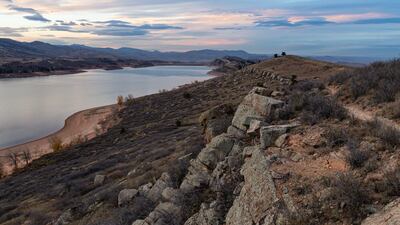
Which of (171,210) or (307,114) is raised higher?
(307,114)

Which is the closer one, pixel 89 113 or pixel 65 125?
pixel 65 125

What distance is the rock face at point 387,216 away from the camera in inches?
171

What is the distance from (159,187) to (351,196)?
5.60m

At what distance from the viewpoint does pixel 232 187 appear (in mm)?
7426

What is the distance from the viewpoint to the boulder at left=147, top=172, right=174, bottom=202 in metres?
9.56

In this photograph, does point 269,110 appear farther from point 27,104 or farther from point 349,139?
point 27,104

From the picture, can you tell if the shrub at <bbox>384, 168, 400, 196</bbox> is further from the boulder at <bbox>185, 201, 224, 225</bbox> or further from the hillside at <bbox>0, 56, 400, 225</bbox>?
the boulder at <bbox>185, 201, 224, 225</bbox>

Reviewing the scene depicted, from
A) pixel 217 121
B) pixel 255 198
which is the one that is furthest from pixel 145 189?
pixel 255 198

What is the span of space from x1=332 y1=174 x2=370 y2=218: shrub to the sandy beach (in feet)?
83.2

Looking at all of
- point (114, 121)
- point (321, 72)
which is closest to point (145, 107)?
point (114, 121)

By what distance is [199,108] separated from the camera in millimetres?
33250

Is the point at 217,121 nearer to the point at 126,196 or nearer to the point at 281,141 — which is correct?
the point at 126,196

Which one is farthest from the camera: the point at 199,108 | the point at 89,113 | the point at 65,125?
the point at 89,113

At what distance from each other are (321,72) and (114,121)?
2060cm
